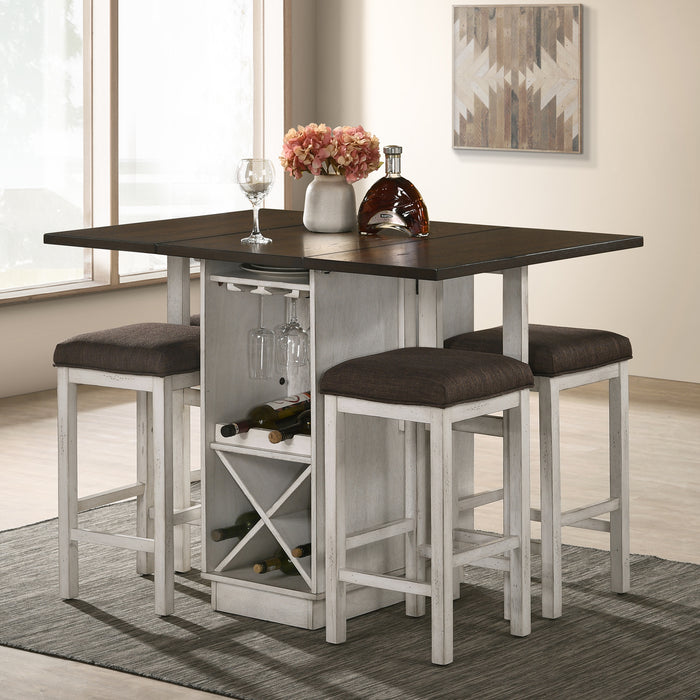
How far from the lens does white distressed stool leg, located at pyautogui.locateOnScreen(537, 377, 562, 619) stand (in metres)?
3.72

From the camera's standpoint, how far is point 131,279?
7.32 m

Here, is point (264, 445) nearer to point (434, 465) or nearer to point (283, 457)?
point (283, 457)

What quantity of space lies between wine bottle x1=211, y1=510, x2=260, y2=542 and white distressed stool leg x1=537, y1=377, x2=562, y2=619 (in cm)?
78

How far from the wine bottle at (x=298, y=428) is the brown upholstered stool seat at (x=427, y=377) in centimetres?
27

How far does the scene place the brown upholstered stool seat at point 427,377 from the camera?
3.29 m

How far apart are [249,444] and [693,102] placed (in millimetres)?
3866

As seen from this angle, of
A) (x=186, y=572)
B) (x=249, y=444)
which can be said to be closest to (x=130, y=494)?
(x=186, y=572)

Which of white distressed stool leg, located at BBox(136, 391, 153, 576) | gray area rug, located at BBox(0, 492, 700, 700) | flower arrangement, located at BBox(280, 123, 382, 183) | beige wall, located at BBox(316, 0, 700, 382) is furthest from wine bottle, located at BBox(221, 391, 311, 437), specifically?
beige wall, located at BBox(316, 0, 700, 382)

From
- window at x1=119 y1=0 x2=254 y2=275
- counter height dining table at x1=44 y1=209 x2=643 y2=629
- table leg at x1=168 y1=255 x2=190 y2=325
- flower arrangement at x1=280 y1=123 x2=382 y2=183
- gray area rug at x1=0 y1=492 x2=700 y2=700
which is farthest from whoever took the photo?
window at x1=119 y1=0 x2=254 y2=275

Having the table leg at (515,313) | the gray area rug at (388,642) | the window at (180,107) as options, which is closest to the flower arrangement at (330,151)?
the table leg at (515,313)

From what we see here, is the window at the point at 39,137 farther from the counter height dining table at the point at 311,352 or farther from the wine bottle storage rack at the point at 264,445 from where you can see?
the wine bottle storage rack at the point at 264,445

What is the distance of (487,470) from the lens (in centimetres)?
539

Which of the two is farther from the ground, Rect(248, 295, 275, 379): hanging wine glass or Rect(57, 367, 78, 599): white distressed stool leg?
Rect(248, 295, 275, 379): hanging wine glass

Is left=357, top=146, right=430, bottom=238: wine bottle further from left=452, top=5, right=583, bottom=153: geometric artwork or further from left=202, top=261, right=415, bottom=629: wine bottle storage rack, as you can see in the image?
left=452, top=5, right=583, bottom=153: geometric artwork
